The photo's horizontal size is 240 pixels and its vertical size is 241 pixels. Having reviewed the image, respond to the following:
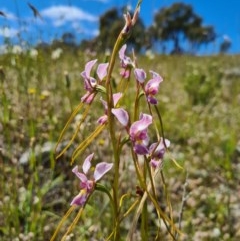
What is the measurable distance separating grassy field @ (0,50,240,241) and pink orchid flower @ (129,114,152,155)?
57cm

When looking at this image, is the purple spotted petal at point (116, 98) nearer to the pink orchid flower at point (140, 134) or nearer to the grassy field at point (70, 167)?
the pink orchid flower at point (140, 134)

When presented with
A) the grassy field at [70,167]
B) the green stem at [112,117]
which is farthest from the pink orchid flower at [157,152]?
the grassy field at [70,167]

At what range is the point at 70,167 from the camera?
2.82 meters

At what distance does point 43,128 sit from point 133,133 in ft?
6.65

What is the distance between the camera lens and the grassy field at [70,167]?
2.18 metres

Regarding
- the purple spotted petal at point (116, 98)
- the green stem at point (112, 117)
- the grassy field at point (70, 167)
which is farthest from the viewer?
the grassy field at point (70, 167)

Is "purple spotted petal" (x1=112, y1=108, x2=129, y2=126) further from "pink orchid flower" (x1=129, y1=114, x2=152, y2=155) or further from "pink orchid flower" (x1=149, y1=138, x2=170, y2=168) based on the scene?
"pink orchid flower" (x1=149, y1=138, x2=170, y2=168)

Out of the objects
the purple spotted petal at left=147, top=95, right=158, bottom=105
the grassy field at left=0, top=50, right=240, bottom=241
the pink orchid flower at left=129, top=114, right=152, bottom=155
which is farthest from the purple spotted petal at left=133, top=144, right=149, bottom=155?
the grassy field at left=0, top=50, right=240, bottom=241

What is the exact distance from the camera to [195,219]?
2.53 m

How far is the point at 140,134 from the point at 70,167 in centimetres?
175

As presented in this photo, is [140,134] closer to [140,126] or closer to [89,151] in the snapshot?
[140,126]

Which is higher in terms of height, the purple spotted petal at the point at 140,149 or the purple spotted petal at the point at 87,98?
the purple spotted petal at the point at 87,98

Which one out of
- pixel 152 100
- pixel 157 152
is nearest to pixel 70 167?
pixel 157 152

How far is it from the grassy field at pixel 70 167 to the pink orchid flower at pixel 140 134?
568mm
